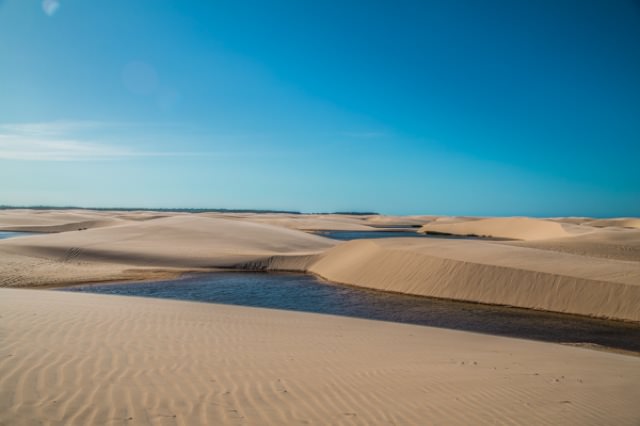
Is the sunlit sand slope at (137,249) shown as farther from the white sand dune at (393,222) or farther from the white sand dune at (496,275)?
the white sand dune at (393,222)

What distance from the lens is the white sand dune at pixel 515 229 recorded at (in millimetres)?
44097

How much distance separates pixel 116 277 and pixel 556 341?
17996 millimetres

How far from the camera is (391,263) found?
62.4 ft

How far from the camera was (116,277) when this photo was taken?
19109 mm

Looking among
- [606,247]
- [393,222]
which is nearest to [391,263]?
[606,247]

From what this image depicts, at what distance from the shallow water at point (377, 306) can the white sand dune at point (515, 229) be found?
106 ft

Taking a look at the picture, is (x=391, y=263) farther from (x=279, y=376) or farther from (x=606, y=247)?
(x=606, y=247)

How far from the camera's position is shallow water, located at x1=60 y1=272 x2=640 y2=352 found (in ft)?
37.5

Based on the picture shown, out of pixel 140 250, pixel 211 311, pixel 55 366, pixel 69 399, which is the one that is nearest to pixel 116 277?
pixel 140 250

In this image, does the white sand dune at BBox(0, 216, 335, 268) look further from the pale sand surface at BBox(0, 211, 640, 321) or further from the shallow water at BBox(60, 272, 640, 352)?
the shallow water at BBox(60, 272, 640, 352)

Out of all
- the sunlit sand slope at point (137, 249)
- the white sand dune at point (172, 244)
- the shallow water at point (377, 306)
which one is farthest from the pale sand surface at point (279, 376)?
the white sand dune at point (172, 244)

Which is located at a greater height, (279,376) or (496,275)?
(496,275)

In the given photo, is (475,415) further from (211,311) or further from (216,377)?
(211,311)

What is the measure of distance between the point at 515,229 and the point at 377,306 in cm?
4567
